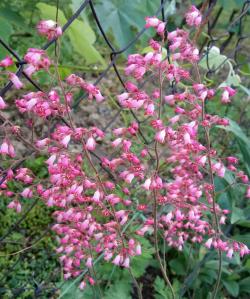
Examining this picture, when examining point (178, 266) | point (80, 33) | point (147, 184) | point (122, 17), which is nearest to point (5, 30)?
point (80, 33)

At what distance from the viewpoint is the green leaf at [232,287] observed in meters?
2.09

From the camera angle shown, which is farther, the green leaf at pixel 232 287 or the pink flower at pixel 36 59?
the green leaf at pixel 232 287

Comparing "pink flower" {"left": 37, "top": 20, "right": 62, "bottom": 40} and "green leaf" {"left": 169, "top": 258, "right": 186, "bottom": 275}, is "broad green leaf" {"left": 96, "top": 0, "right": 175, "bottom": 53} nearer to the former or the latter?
"pink flower" {"left": 37, "top": 20, "right": 62, "bottom": 40}

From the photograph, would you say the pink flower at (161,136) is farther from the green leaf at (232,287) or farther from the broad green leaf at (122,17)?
the green leaf at (232,287)

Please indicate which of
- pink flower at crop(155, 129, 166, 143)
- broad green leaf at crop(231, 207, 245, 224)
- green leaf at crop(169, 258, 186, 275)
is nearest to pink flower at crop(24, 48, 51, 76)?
pink flower at crop(155, 129, 166, 143)

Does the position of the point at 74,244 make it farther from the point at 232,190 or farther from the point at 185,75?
the point at 232,190

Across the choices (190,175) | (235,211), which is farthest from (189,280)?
(190,175)

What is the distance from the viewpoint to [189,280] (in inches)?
77.5

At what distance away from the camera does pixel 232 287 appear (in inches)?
83.0

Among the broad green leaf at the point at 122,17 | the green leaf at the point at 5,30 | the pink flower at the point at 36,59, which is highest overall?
the pink flower at the point at 36,59

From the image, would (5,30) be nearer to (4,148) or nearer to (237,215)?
(4,148)

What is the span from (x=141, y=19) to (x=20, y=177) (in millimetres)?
795

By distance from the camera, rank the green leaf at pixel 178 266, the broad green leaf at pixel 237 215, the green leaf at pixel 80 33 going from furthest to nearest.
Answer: the green leaf at pixel 178 266 → the broad green leaf at pixel 237 215 → the green leaf at pixel 80 33

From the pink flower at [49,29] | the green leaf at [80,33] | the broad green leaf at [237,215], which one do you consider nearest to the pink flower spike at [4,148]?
the pink flower at [49,29]
